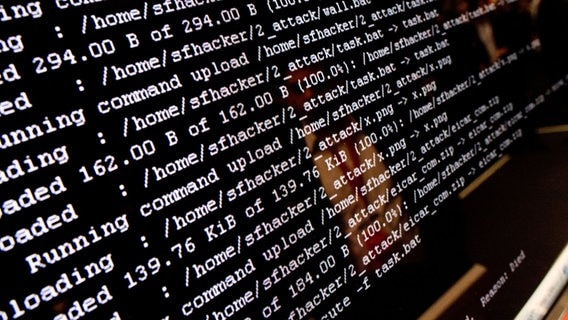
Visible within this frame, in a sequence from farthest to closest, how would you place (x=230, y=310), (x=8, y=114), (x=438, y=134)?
1. (x=438, y=134)
2. (x=230, y=310)
3. (x=8, y=114)

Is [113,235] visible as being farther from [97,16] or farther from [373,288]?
[373,288]

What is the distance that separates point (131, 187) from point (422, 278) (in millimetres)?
498

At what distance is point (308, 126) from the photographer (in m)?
0.61

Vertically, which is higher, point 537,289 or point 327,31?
point 327,31

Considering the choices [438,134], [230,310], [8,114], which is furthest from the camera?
[438,134]

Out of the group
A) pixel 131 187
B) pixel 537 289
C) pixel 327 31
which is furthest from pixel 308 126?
pixel 537 289

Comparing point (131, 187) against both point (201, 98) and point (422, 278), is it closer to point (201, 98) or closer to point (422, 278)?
point (201, 98)

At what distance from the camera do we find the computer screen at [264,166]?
0.42m

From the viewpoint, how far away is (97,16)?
46 cm

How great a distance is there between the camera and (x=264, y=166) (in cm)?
56

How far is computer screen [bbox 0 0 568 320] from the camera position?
0.42 m

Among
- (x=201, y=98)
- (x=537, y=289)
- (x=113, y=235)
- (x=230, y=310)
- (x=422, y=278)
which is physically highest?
(x=201, y=98)

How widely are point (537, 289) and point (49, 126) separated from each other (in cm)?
89

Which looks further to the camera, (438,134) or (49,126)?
(438,134)
